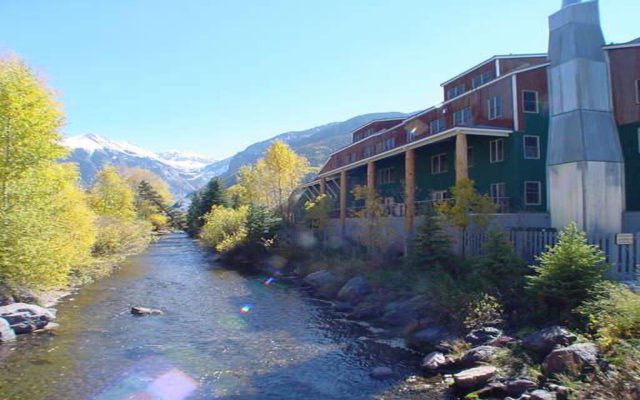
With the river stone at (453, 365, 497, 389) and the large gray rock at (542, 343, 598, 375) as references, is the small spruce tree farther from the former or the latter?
the river stone at (453, 365, 497, 389)

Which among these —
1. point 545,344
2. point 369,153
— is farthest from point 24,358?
point 369,153

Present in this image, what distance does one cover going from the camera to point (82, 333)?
15648 mm

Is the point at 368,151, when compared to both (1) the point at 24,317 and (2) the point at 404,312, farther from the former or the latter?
(1) the point at 24,317

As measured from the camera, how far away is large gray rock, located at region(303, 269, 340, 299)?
22.8 m

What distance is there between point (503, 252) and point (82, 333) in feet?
47.1

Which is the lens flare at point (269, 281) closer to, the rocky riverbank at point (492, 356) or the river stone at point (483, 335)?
the rocky riverbank at point (492, 356)

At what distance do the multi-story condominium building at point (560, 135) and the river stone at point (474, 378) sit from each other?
11.1 m

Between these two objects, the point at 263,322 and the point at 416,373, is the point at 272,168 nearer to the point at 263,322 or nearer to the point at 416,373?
the point at 263,322

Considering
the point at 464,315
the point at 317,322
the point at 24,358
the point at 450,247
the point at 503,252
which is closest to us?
the point at 24,358

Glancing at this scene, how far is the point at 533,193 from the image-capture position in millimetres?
24031

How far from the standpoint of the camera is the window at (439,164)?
97.5 ft

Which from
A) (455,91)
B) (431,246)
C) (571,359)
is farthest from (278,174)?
(571,359)

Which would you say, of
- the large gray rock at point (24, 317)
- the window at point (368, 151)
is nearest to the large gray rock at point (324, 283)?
the large gray rock at point (24, 317)

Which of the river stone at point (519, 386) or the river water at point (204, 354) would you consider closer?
the river stone at point (519, 386)
